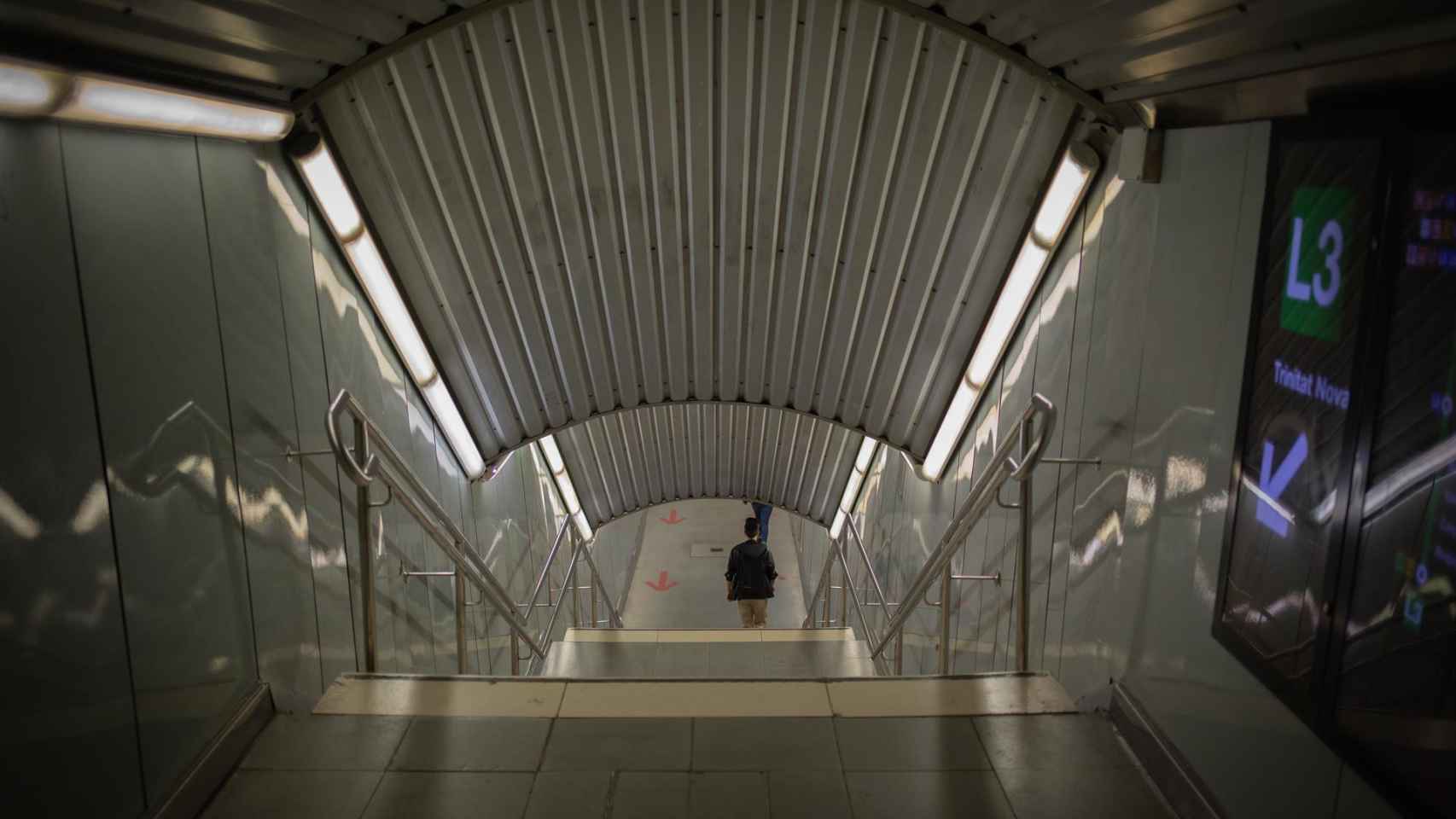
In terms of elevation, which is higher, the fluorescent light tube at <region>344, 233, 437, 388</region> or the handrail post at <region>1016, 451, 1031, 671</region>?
the fluorescent light tube at <region>344, 233, 437, 388</region>

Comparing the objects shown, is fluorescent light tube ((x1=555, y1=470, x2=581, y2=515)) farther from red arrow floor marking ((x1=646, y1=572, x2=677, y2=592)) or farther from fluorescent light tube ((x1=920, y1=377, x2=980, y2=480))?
Result: fluorescent light tube ((x1=920, y1=377, x2=980, y2=480))

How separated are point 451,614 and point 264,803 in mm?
3864

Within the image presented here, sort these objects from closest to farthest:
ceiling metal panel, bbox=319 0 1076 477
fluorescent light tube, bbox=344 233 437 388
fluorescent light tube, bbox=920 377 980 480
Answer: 1. ceiling metal panel, bbox=319 0 1076 477
2. fluorescent light tube, bbox=344 233 437 388
3. fluorescent light tube, bbox=920 377 980 480

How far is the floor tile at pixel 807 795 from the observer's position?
279cm

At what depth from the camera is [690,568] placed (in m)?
15.5

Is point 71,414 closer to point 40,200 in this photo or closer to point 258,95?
point 40,200

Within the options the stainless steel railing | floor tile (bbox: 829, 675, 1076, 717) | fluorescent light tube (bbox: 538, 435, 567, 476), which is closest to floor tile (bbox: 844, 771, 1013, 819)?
floor tile (bbox: 829, 675, 1076, 717)

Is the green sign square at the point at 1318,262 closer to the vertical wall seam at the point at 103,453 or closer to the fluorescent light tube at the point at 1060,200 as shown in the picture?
the fluorescent light tube at the point at 1060,200

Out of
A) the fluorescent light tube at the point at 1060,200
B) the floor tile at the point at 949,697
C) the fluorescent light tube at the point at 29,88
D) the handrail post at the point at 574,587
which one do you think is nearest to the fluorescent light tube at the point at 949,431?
the fluorescent light tube at the point at 1060,200

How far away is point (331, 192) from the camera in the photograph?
4.42 metres

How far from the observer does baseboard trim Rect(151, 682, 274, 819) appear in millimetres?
2639

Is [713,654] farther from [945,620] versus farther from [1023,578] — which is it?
[1023,578]

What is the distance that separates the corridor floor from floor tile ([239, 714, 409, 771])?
32.4 feet

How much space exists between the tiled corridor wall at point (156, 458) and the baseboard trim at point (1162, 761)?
7.88ft
